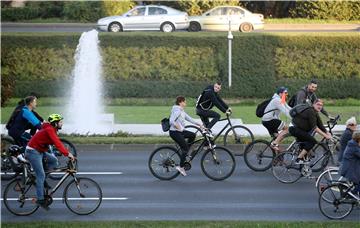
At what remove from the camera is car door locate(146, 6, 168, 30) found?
3634 centimetres

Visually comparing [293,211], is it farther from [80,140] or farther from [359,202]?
[80,140]

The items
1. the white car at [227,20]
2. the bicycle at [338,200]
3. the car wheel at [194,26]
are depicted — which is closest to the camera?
the bicycle at [338,200]

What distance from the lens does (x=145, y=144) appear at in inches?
769

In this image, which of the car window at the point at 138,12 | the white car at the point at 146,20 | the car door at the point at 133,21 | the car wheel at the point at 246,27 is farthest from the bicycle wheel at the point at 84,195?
the car wheel at the point at 246,27

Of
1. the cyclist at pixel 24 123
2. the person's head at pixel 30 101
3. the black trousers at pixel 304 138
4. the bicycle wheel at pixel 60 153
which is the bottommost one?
the bicycle wheel at pixel 60 153

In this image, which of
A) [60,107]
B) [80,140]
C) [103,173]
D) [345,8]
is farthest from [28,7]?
[103,173]

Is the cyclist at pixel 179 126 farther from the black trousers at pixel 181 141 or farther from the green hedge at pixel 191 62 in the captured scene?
the green hedge at pixel 191 62

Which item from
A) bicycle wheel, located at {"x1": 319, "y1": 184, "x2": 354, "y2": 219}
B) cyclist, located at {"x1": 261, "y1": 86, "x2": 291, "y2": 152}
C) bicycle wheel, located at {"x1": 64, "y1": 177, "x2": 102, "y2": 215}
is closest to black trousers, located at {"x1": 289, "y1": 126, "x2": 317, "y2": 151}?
cyclist, located at {"x1": 261, "y1": 86, "x2": 291, "y2": 152}

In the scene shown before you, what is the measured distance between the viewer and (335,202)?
12.3 meters

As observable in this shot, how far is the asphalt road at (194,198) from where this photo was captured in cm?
1242

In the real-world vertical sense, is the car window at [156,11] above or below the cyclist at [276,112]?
below

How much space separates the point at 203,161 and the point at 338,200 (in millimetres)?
3650

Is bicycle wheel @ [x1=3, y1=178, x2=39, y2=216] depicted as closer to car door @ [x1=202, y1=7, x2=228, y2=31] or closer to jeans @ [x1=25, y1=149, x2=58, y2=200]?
jeans @ [x1=25, y1=149, x2=58, y2=200]

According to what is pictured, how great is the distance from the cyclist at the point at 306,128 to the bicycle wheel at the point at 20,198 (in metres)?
4.98
